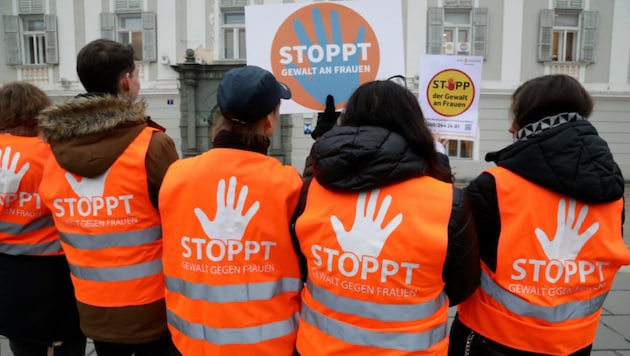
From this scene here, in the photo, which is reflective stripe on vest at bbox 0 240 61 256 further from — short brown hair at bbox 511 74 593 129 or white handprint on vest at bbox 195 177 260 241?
short brown hair at bbox 511 74 593 129

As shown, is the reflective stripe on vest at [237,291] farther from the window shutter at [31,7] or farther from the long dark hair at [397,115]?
the window shutter at [31,7]

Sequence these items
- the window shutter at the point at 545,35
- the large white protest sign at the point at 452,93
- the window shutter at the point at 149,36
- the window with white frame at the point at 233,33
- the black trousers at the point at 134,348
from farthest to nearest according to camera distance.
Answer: the window with white frame at the point at 233,33 < the window shutter at the point at 149,36 < the window shutter at the point at 545,35 < the large white protest sign at the point at 452,93 < the black trousers at the point at 134,348

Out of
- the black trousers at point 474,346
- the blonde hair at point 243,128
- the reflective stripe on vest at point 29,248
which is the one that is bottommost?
the black trousers at point 474,346

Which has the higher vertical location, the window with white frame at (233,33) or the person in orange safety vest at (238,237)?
the window with white frame at (233,33)

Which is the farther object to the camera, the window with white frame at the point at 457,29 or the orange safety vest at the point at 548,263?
the window with white frame at the point at 457,29

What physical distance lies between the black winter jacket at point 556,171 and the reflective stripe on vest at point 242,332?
2.64 ft

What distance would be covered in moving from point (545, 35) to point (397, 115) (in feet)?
46.2

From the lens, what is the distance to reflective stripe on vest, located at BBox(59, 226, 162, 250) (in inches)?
76.3

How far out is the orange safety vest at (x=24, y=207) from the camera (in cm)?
222

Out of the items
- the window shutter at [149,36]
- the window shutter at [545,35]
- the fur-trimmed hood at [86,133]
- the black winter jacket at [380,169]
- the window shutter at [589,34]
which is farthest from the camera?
the window shutter at [149,36]

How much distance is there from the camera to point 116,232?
1936mm

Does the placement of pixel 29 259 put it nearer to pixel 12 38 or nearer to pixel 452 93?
pixel 452 93

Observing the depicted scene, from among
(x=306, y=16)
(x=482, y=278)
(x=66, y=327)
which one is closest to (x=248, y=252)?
(x=482, y=278)

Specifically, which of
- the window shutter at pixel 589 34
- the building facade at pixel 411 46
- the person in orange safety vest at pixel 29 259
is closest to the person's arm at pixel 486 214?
the person in orange safety vest at pixel 29 259
